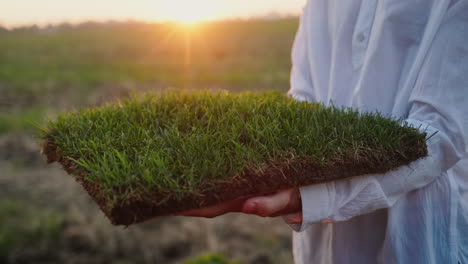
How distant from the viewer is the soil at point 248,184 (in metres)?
0.62

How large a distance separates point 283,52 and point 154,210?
33.6 ft

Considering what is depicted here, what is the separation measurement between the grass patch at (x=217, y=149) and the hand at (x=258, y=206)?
2 cm

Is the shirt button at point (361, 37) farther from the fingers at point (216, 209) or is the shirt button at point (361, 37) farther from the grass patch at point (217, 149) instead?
the fingers at point (216, 209)

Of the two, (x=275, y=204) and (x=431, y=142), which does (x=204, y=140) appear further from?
(x=431, y=142)

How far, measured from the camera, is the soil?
623 millimetres

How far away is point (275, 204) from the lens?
2.34ft

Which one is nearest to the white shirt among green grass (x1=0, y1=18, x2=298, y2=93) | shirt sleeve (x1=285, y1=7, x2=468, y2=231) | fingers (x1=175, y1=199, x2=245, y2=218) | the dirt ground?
shirt sleeve (x1=285, y1=7, x2=468, y2=231)

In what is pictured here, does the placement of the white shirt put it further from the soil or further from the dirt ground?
the dirt ground

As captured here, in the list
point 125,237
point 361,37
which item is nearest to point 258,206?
point 361,37

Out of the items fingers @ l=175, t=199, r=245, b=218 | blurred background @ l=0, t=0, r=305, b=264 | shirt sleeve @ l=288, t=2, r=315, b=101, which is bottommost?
blurred background @ l=0, t=0, r=305, b=264

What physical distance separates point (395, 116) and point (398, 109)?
0.09 ft

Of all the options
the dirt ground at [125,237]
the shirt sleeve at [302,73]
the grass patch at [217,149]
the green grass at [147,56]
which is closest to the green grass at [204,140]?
the grass patch at [217,149]

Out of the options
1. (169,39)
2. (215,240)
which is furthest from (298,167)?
(169,39)

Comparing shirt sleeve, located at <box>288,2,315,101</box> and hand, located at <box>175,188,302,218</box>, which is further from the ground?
shirt sleeve, located at <box>288,2,315,101</box>
